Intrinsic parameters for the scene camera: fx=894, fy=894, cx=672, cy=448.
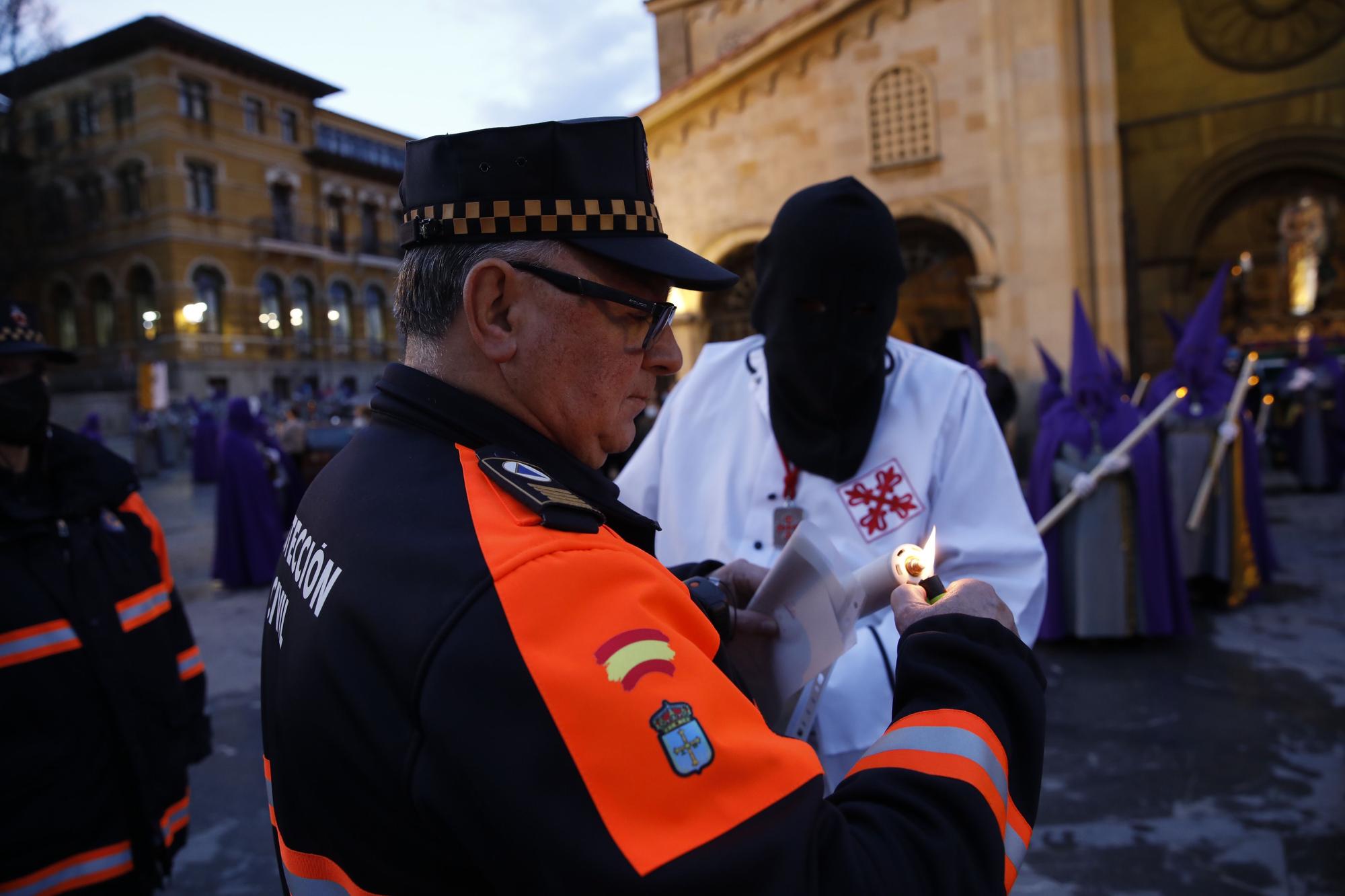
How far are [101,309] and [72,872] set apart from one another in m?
41.7

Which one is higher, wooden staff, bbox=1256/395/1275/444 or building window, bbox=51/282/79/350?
building window, bbox=51/282/79/350

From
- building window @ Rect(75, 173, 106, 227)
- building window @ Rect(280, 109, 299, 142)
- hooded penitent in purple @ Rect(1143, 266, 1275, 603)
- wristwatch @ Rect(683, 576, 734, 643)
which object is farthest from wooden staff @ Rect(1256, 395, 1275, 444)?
building window @ Rect(75, 173, 106, 227)

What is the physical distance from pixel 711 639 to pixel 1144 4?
57.4ft

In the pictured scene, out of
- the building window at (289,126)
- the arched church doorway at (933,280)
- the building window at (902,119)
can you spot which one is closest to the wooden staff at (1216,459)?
the arched church doorway at (933,280)

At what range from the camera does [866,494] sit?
94.5 inches

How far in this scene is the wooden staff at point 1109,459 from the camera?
642 cm

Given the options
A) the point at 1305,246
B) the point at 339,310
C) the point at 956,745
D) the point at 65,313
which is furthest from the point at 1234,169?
the point at 65,313

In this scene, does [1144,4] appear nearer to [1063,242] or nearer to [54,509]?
[1063,242]

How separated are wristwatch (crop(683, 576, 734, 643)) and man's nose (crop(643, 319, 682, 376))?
436mm

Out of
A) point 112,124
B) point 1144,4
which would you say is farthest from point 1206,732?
point 112,124

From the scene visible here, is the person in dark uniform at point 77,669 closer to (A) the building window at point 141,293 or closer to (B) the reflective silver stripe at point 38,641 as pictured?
(B) the reflective silver stripe at point 38,641

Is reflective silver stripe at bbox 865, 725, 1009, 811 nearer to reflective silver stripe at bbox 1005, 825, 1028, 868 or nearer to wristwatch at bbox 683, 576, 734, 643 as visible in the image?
reflective silver stripe at bbox 1005, 825, 1028, 868

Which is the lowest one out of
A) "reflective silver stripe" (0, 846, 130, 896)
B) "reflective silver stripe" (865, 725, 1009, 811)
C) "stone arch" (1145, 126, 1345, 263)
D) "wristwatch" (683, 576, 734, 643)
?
"reflective silver stripe" (0, 846, 130, 896)

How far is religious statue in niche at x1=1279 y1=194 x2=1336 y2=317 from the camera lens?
14.8 meters
